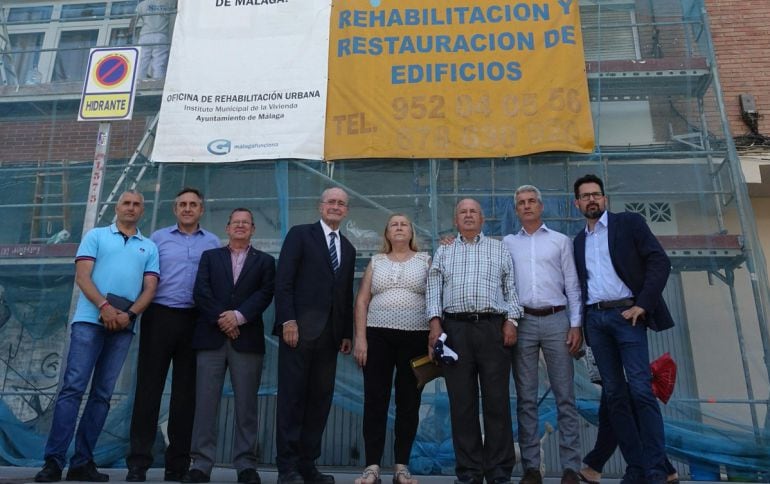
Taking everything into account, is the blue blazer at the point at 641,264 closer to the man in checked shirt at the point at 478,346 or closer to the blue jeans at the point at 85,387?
the man in checked shirt at the point at 478,346

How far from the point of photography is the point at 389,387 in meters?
3.89

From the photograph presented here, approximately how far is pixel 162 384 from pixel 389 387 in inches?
60.1

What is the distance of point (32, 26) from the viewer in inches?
309

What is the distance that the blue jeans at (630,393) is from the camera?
352cm

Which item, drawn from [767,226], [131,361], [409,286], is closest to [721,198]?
[767,226]

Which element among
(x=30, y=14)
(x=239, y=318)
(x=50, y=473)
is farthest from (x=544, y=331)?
(x=30, y=14)

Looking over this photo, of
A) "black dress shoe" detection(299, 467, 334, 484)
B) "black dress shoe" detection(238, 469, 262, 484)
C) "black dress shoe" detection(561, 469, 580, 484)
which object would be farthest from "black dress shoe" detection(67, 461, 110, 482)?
"black dress shoe" detection(561, 469, 580, 484)

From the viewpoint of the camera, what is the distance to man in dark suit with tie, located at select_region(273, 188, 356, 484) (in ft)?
12.4

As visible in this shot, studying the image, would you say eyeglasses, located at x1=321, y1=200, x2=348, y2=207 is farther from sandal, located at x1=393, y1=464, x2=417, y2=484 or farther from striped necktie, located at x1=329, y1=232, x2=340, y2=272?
sandal, located at x1=393, y1=464, x2=417, y2=484

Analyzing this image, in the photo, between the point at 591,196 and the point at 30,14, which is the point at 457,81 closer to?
the point at 591,196

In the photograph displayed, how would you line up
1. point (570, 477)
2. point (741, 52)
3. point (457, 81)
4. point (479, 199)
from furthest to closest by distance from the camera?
point (741, 52), point (457, 81), point (479, 199), point (570, 477)

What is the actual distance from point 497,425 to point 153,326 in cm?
232

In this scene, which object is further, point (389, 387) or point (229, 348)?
point (229, 348)

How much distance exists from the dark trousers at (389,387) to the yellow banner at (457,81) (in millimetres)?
2533
